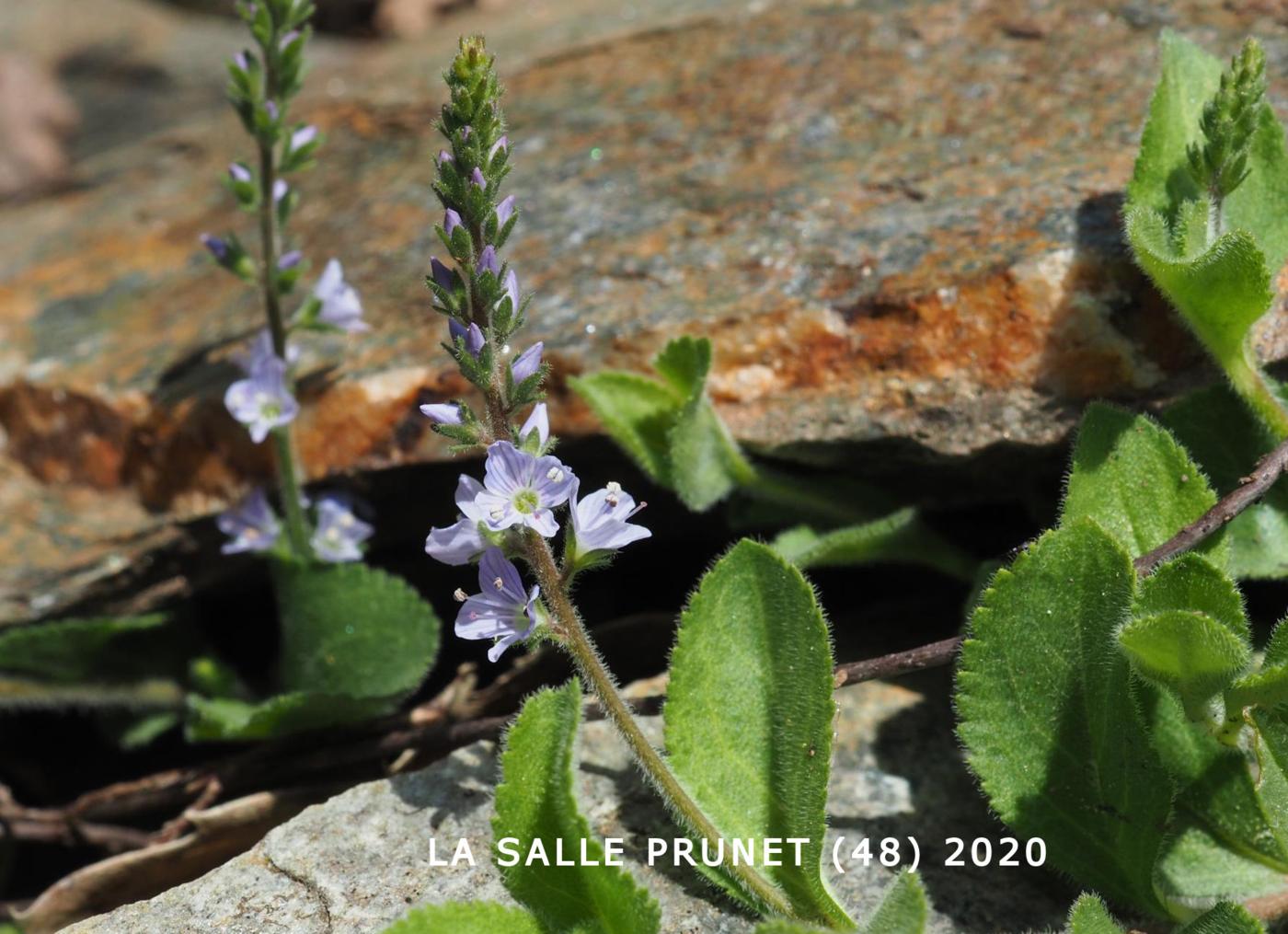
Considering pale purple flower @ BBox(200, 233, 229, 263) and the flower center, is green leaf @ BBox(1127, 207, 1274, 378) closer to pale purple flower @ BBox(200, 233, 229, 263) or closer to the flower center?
the flower center

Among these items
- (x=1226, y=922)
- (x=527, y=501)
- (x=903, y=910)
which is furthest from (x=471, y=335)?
(x=1226, y=922)

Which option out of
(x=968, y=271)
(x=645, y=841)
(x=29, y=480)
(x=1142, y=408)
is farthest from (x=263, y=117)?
(x=1142, y=408)

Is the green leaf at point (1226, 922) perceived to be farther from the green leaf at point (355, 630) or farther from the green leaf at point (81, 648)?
the green leaf at point (81, 648)

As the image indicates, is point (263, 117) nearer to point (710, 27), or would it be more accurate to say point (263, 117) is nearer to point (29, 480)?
point (29, 480)

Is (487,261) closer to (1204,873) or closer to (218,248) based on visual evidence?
(218,248)

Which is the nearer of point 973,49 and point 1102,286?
point 1102,286

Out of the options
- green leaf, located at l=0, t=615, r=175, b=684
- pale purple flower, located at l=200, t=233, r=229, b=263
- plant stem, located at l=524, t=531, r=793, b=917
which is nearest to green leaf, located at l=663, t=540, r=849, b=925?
plant stem, located at l=524, t=531, r=793, b=917
